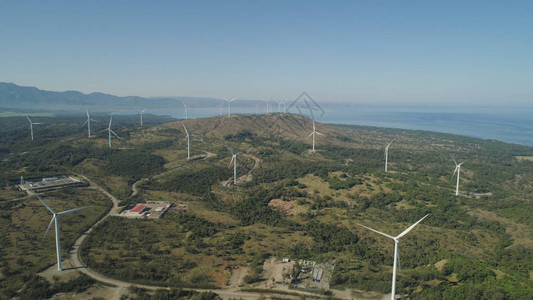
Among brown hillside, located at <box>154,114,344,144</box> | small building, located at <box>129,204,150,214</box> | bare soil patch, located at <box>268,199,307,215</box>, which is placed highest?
brown hillside, located at <box>154,114,344,144</box>

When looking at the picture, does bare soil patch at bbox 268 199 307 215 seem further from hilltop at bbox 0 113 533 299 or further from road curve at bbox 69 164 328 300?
road curve at bbox 69 164 328 300

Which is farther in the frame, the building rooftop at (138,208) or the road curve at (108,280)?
the building rooftop at (138,208)

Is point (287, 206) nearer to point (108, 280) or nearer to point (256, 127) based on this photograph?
point (108, 280)

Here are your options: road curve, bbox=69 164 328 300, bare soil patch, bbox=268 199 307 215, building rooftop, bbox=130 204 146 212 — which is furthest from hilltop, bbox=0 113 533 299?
building rooftop, bbox=130 204 146 212

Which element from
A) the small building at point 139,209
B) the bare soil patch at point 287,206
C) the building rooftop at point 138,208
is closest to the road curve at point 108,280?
the small building at point 139,209

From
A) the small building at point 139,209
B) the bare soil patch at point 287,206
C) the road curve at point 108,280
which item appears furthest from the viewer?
the bare soil patch at point 287,206

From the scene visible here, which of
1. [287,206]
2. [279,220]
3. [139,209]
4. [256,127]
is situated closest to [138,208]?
[139,209]

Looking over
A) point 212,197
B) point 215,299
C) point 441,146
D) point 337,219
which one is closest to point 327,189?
point 337,219

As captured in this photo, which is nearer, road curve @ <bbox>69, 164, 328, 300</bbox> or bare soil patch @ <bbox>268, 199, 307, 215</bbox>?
road curve @ <bbox>69, 164, 328, 300</bbox>

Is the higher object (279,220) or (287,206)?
(287,206)

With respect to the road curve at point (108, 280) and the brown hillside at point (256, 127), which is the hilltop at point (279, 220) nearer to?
the road curve at point (108, 280)

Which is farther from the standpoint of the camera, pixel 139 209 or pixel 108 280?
pixel 139 209

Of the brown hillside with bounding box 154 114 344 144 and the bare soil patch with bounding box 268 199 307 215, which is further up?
the brown hillside with bounding box 154 114 344 144
